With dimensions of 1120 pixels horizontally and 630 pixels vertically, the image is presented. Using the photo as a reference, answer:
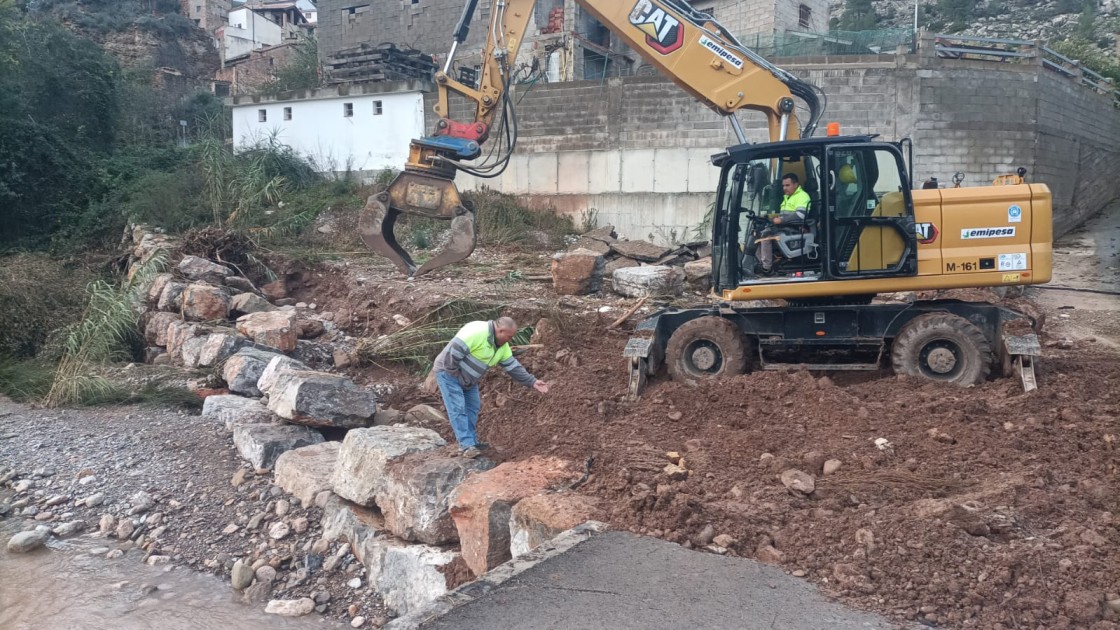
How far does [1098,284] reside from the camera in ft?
43.2

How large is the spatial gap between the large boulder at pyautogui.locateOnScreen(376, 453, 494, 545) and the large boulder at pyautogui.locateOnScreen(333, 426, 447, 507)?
0.28ft

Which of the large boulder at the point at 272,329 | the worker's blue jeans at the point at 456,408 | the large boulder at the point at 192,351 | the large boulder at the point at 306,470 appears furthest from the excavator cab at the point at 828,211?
the large boulder at the point at 192,351

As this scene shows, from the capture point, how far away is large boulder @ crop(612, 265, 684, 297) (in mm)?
11539

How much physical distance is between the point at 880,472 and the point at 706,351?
2623 mm

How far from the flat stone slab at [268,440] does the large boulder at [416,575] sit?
1913mm

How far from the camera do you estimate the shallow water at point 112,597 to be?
5062 millimetres

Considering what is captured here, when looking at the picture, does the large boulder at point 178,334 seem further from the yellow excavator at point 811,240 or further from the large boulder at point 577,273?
the large boulder at point 577,273

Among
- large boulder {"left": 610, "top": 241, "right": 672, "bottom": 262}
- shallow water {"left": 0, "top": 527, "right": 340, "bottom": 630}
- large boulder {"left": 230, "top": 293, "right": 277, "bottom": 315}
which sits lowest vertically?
shallow water {"left": 0, "top": 527, "right": 340, "bottom": 630}

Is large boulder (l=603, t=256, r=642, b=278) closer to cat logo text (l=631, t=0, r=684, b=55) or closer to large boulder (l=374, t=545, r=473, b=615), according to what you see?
cat logo text (l=631, t=0, r=684, b=55)

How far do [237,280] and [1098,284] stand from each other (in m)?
13.4

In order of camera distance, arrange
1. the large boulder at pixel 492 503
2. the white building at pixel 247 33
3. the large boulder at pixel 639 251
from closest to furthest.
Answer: the large boulder at pixel 492 503
the large boulder at pixel 639 251
the white building at pixel 247 33

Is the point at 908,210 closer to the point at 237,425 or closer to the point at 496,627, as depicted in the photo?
the point at 496,627

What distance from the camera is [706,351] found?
7.45 metres

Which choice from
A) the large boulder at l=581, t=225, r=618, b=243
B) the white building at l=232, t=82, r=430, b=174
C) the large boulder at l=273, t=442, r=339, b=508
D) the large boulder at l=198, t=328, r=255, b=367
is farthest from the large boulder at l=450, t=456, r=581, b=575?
the white building at l=232, t=82, r=430, b=174
